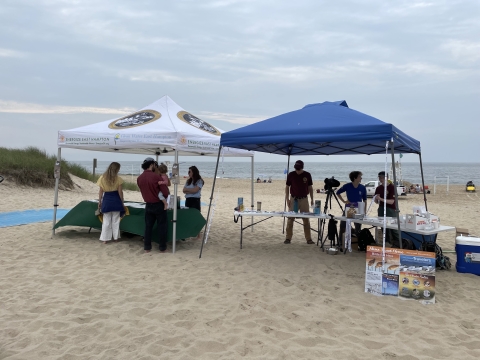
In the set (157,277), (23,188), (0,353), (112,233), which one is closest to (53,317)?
(0,353)

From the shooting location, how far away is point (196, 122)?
22.2 ft

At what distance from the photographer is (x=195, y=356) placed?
269 centimetres

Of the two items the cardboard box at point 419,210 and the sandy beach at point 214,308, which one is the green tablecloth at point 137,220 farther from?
the cardboard box at point 419,210

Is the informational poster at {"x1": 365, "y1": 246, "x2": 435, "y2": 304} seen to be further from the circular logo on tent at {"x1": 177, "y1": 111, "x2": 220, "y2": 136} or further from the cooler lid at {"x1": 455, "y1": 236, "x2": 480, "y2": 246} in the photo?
the circular logo on tent at {"x1": 177, "y1": 111, "x2": 220, "y2": 136}

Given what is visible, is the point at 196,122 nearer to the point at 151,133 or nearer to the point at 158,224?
the point at 151,133

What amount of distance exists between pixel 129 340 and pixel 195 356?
584mm

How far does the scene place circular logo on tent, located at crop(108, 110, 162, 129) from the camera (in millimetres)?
6101

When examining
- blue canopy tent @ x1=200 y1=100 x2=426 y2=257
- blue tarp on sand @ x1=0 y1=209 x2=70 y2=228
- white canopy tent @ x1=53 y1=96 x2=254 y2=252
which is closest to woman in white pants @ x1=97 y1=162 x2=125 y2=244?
white canopy tent @ x1=53 y1=96 x2=254 y2=252

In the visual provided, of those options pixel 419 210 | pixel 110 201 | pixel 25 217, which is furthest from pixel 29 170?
pixel 419 210

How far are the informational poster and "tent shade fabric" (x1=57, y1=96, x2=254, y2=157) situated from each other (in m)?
3.09

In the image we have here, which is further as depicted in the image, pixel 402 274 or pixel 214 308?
pixel 402 274

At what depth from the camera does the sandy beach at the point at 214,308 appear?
2.81 meters

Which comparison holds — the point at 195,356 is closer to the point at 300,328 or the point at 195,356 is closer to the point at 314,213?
the point at 300,328

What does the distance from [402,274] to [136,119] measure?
4.71 m
